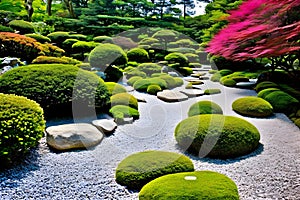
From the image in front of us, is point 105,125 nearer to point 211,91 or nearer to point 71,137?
point 71,137

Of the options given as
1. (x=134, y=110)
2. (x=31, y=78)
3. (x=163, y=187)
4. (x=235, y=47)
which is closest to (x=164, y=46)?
(x=235, y=47)

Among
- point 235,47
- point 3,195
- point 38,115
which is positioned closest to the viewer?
point 3,195

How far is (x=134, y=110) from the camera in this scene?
6289mm

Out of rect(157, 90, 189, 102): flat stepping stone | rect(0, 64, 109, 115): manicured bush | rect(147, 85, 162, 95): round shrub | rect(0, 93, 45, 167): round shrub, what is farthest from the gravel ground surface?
rect(147, 85, 162, 95): round shrub

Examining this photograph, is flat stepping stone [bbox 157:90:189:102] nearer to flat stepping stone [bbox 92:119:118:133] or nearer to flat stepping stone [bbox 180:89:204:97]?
flat stepping stone [bbox 180:89:204:97]

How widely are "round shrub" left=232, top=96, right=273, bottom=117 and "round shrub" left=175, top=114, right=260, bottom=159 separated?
1.93 meters

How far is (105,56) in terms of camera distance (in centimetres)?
895

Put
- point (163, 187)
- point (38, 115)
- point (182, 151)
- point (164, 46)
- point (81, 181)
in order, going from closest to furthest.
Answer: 1. point (163, 187)
2. point (81, 181)
3. point (38, 115)
4. point (182, 151)
5. point (164, 46)

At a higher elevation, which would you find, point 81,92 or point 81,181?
point 81,92

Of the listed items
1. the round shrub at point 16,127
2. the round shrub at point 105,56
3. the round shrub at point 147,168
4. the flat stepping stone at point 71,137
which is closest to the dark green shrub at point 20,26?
the round shrub at point 105,56

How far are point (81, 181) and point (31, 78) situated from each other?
8.37ft

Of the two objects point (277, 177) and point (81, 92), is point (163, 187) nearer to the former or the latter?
point (277, 177)

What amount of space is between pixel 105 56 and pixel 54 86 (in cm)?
400

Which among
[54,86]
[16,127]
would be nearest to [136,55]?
[54,86]
